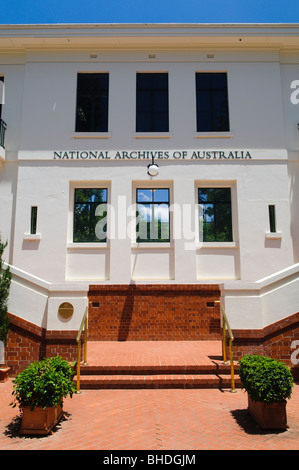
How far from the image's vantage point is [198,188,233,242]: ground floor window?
1165cm

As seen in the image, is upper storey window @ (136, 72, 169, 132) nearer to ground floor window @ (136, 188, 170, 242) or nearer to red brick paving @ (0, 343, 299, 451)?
ground floor window @ (136, 188, 170, 242)

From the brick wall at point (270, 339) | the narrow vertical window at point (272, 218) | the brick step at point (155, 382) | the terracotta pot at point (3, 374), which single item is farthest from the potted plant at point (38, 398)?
the narrow vertical window at point (272, 218)

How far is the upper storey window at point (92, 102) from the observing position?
12.1 meters

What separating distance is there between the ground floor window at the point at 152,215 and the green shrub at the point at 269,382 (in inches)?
264

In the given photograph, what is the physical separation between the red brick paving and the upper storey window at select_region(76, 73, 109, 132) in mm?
8665

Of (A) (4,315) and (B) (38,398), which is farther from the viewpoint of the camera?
(A) (4,315)

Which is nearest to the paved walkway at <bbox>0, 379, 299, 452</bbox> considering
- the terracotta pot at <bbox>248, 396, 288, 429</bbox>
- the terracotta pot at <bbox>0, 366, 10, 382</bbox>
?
the terracotta pot at <bbox>248, 396, 288, 429</bbox>

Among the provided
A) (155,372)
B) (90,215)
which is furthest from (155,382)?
(90,215)

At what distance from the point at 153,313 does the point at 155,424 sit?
218 inches

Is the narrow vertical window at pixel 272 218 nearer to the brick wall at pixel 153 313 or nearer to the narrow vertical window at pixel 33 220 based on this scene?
the brick wall at pixel 153 313

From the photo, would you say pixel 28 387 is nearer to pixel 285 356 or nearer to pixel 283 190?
pixel 285 356

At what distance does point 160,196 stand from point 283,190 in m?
4.08

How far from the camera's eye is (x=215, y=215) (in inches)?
462

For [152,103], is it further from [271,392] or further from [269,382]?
[271,392]
